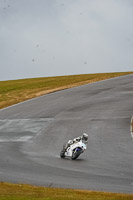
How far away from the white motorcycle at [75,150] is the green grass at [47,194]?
588cm

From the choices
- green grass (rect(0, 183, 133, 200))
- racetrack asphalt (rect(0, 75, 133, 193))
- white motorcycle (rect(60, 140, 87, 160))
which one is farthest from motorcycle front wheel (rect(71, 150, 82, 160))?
green grass (rect(0, 183, 133, 200))

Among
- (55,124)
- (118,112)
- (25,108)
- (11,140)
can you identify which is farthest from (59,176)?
(25,108)

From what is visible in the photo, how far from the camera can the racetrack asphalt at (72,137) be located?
16.4 m

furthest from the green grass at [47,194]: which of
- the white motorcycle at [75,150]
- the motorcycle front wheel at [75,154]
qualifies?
the motorcycle front wheel at [75,154]

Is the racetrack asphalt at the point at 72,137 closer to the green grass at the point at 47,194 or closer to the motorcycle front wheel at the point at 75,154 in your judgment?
the motorcycle front wheel at the point at 75,154

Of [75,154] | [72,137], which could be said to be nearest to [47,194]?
[75,154]

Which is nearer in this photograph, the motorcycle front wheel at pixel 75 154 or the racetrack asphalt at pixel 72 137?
the racetrack asphalt at pixel 72 137

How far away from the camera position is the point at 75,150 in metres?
20.7

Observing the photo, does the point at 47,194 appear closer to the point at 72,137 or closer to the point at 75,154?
the point at 75,154

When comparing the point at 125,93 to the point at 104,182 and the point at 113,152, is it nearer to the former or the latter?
the point at 113,152

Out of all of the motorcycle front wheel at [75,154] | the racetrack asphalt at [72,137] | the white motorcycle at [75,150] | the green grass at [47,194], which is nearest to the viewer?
the green grass at [47,194]

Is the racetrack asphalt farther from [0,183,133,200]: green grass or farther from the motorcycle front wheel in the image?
[0,183,133,200]: green grass

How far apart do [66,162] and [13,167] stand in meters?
2.57

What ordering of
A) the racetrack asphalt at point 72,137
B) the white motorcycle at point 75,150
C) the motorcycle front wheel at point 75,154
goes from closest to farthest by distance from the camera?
the racetrack asphalt at point 72,137, the white motorcycle at point 75,150, the motorcycle front wheel at point 75,154
